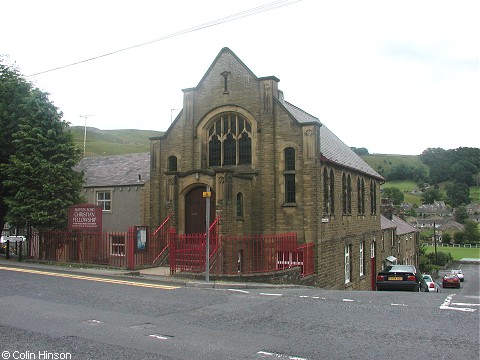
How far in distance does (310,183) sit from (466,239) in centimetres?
12447

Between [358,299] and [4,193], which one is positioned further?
[4,193]

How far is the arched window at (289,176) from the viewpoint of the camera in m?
Answer: 20.0

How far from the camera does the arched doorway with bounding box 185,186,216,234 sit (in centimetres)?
2002

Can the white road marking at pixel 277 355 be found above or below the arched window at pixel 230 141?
below

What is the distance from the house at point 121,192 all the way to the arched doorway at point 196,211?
20.8ft

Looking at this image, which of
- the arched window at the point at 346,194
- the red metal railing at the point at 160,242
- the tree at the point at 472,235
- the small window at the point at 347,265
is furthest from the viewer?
the tree at the point at 472,235

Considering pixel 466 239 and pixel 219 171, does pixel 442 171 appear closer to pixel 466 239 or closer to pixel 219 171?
pixel 466 239

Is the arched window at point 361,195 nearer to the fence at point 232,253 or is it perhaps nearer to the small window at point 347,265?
the small window at point 347,265

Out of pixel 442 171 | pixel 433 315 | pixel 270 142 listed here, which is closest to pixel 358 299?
pixel 433 315

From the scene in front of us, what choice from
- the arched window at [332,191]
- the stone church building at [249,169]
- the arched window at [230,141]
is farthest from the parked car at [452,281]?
the arched window at [230,141]

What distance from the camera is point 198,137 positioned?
22.0 meters

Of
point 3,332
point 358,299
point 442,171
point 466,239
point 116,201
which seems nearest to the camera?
point 3,332

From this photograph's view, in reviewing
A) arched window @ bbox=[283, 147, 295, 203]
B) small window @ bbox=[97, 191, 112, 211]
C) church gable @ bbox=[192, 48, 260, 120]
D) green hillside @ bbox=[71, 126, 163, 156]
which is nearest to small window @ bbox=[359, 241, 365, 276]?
arched window @ bbox=[283, 147, 295, 203]

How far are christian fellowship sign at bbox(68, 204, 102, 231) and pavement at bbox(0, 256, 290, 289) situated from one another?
1.63 m
